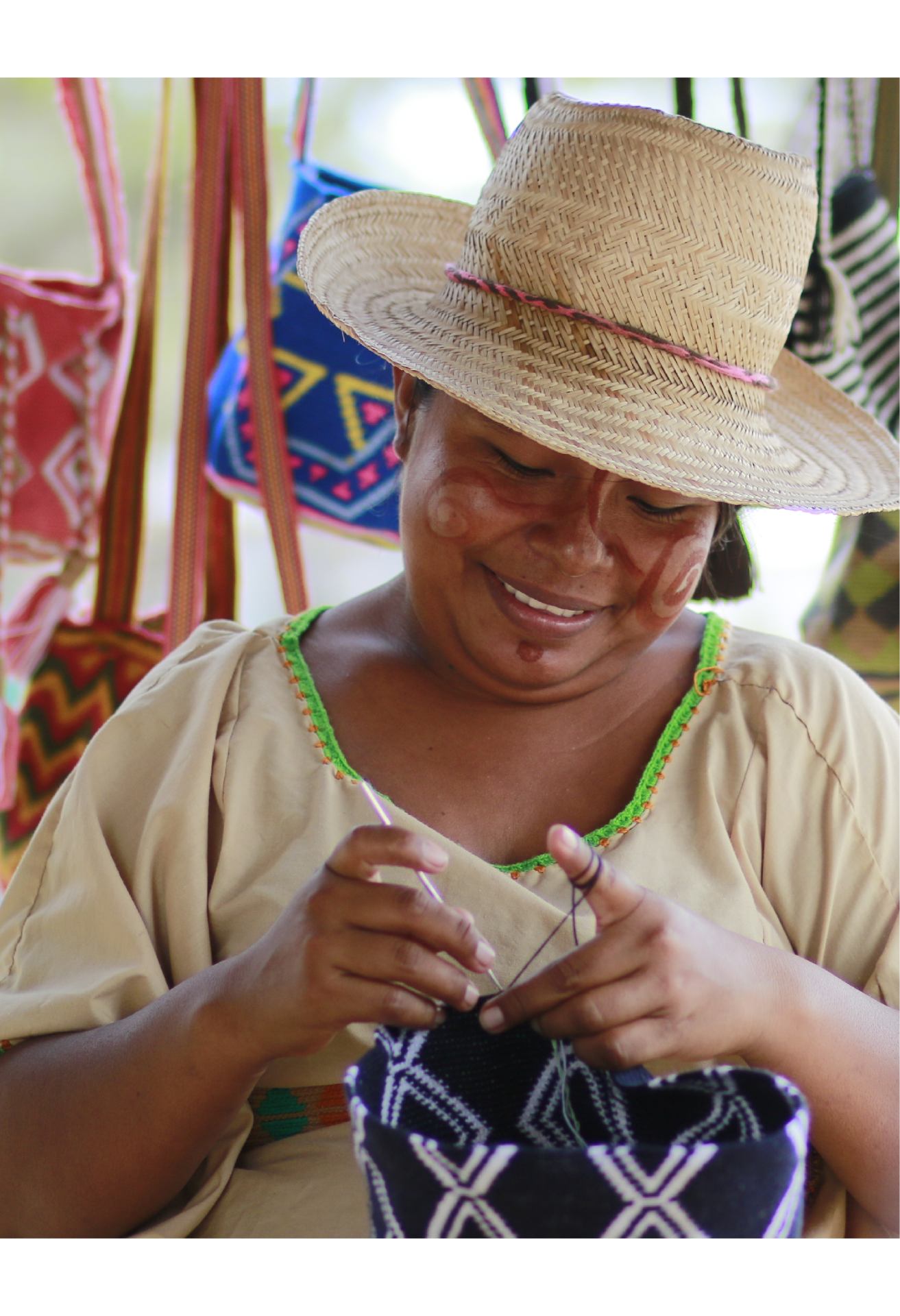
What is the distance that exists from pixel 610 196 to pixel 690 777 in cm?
59

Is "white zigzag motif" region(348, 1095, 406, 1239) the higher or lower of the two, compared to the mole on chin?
lower

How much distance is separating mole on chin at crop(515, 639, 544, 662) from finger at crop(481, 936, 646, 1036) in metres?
0.33

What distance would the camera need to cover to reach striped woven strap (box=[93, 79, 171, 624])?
6.76ft

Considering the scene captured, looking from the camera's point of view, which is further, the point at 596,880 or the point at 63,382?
the point at 63,382

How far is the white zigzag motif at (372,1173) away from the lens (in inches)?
38.6

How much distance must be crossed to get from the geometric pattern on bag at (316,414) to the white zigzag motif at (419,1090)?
1.06 metres

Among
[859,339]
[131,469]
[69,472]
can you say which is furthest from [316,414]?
[859,339]

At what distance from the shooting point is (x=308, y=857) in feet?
4.45

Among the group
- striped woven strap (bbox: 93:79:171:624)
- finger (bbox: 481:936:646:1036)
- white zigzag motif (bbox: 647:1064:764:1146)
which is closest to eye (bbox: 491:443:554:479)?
finger (bbox: 481:936:646:1036)

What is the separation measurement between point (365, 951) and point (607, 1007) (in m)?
0.19

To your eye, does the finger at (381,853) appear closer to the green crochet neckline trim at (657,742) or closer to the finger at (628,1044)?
the finger at (628,1044)

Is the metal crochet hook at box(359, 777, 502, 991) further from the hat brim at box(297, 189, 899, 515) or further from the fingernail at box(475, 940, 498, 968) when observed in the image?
the hat brim at box(297, 189, 899, 515)

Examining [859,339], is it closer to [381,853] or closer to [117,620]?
[117,620]

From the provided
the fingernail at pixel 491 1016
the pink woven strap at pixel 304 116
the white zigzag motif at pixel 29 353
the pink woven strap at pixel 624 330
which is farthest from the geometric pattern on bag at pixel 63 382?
the fingernail at pixel 491 1016
